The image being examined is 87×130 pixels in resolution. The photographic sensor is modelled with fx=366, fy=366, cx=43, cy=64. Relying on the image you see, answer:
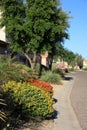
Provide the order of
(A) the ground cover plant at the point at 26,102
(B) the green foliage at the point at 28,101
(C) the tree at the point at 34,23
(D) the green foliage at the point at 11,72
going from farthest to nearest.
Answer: (C) the tree at the point at 34,23, (D) the green foliage at the point at 11,72, (B) the green foliage at the point at 28,101, (A) the ground cover plant at the point at 26,102

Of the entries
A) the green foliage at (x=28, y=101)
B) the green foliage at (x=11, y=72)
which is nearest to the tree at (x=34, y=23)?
the green foliage at (x=11, y=72)

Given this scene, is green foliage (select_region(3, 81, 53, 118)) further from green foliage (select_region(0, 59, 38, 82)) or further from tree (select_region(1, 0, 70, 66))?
tree (select_region(1, 0, 70, 66))

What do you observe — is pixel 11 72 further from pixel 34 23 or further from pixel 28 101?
pixel 34 23

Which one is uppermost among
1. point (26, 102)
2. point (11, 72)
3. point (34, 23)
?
point (34, 23)

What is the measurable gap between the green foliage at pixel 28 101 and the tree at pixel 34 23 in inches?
726

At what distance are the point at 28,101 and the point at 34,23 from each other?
1982 centimetres

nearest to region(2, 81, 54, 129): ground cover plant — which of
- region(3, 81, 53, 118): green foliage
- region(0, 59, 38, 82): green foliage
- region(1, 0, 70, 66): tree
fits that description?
region(3, 81, 53, 118): green foliage

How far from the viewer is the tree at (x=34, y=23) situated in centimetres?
2970

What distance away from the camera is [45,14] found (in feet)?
96.9

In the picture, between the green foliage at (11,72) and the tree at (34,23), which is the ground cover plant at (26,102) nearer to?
the green foliage at (11,72)

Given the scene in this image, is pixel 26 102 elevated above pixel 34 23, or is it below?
below

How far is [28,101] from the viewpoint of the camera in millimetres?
10625

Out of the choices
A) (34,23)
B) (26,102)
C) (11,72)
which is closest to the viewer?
(26,102)

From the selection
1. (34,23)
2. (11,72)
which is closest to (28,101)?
(11,72)
